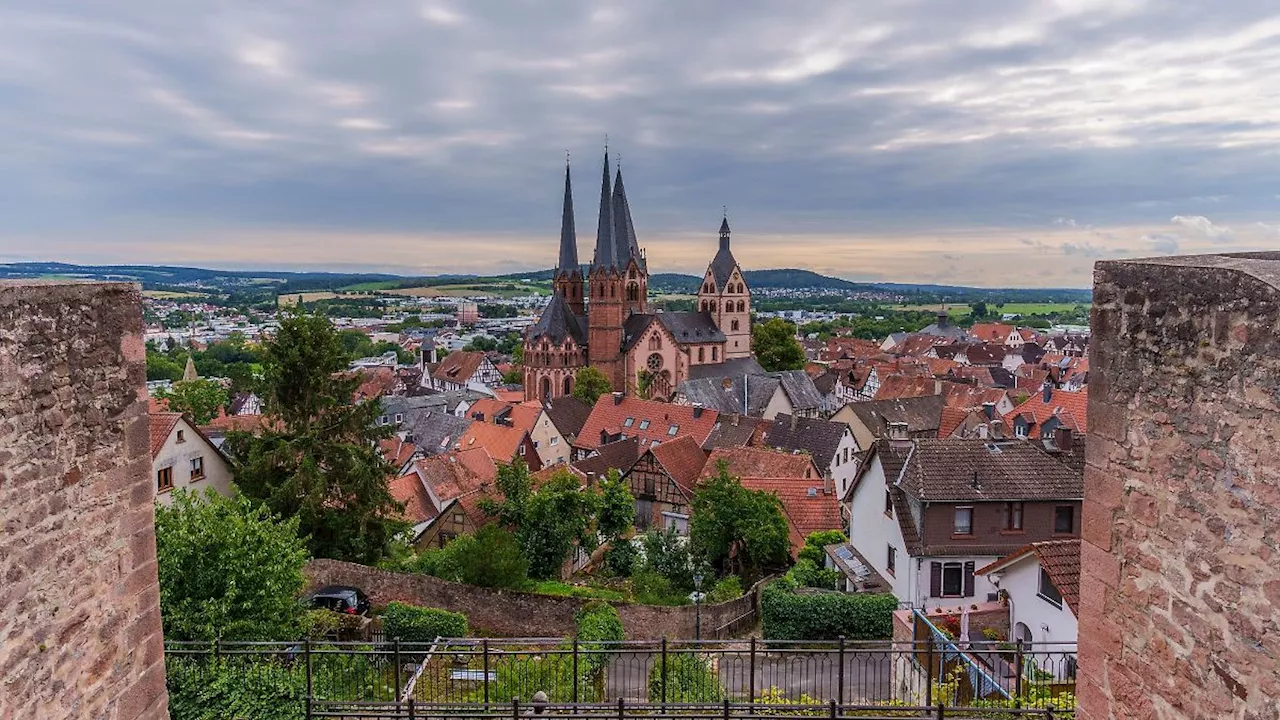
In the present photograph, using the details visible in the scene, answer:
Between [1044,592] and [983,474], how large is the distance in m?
5.35

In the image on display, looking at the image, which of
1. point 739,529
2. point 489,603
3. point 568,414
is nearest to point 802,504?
point 739,529

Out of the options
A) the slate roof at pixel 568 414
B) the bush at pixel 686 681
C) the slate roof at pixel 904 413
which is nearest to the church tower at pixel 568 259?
the slate roof at pixel 568 414

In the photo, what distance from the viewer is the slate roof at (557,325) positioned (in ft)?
232

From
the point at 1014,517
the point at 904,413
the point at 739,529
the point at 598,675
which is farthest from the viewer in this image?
the point at 904,413

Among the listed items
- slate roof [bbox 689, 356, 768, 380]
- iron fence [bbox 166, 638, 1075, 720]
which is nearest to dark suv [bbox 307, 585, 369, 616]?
iron fence [bbox 166, 638, 1075, 720]

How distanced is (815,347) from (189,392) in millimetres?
105124

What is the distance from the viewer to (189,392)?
1831 inches

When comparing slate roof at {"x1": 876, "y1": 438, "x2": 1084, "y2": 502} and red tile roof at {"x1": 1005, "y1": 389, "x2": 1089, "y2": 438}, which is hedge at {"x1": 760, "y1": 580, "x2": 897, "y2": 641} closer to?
slate roof at {"x1": 876, "y1": 438, "x2": 1084, "y2": 502}

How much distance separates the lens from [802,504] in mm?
28188

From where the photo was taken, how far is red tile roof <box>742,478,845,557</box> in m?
27.4

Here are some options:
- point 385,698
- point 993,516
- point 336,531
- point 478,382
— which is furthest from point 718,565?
point 478,382

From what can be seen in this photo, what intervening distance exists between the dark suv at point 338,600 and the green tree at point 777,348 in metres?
71.0

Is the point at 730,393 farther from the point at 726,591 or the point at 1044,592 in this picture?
the point at 1044,592

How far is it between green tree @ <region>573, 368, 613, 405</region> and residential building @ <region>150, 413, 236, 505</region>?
4022cm
